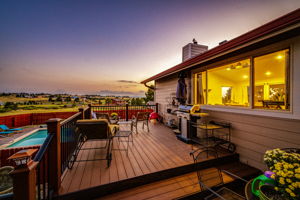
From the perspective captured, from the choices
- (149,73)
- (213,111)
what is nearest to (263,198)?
(213,111)

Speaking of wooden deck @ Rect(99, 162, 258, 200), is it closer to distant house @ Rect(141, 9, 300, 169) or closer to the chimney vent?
distant house @ Rect(141, 9, 300, 169)

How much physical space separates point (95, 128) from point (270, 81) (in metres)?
5.65

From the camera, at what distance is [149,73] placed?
11039 millimetres

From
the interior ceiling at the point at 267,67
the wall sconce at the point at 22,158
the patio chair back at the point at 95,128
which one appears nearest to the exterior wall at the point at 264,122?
the interior ceiling at the point at 267,67

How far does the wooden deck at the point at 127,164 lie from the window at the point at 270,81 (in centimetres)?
235

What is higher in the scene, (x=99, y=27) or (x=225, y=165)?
(x=99, y=27)

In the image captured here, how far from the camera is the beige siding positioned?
213cm

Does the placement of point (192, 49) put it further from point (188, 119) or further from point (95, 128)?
point (95, 128)

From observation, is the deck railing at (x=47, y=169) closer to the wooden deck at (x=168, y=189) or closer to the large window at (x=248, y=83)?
the wooden deck at (x=168, y=189)

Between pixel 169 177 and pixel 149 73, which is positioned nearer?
pixel 169 177

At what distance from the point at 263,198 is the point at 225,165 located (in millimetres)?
2074

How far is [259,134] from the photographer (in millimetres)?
2549

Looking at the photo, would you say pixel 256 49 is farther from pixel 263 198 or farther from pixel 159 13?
pixel 159 13

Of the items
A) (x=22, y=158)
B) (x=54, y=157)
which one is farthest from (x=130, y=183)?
(x=22, y=158)
